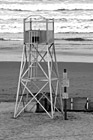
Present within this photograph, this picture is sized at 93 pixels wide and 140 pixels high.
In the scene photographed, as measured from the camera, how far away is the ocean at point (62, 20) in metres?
68.4

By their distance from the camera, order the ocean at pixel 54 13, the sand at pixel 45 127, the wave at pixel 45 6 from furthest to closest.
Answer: the wave at pixel 45 6 < the ocean at pixel 54 13 < the sand at pixel 45 127

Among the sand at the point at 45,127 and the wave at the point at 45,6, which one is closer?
the sand at the point at 45,127

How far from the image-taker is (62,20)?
4397 inches

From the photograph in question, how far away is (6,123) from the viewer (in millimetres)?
24109

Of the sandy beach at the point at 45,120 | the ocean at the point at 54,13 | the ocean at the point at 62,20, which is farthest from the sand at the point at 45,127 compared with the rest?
the ocean at the point at 54,13

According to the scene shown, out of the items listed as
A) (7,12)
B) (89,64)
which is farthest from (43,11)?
(89,64)

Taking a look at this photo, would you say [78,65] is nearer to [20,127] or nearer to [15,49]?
[15,49]

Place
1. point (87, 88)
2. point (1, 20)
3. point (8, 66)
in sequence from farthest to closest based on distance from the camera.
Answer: point (1, 20) → point (8, 66) → point (87, 88)

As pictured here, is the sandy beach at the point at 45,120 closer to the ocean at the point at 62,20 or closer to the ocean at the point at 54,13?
the ocean at the point at 62,20

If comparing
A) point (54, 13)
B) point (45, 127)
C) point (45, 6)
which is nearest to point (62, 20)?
point (54, 13)

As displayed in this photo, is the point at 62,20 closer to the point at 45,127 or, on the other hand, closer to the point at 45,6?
the point at 45,6

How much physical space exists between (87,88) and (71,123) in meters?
10.9

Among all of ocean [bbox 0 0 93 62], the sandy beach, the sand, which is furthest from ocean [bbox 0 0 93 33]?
the sand

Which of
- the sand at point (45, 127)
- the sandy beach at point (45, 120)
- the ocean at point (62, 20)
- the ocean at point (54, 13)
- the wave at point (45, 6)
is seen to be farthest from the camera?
the wave at point (45, 6)
